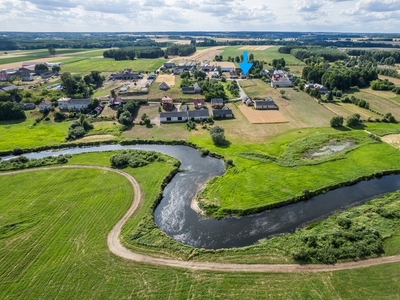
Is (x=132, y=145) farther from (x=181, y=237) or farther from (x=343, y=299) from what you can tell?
(x=343, y=299)

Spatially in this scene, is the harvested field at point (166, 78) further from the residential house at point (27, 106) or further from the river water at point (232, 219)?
the river water at point (232, 219)

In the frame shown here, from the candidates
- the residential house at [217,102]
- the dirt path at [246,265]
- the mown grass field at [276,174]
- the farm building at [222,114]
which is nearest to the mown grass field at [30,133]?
the mown grass field at [276,174]

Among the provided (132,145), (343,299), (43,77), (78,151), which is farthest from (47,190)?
(43,77)

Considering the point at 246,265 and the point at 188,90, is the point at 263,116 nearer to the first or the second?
the point at 188,90

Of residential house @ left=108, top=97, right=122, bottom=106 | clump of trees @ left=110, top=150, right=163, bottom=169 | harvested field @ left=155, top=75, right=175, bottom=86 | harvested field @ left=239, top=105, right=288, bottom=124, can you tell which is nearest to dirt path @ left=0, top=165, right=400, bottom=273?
clump of trees @ left=110, top=150, right=163, bottom=169

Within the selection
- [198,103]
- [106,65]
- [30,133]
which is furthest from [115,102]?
[106,65]

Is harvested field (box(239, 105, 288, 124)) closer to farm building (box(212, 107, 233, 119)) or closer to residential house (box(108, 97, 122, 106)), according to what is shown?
farm building (box(212, 107, 233, 119))
